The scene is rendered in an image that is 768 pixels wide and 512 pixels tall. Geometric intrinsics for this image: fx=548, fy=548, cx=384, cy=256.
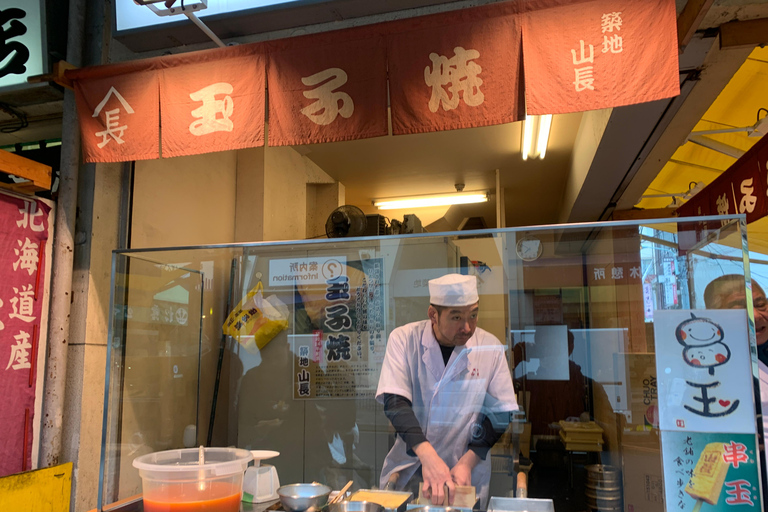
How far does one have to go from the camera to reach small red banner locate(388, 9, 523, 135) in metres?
2.78

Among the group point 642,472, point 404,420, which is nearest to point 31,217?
point 404,420

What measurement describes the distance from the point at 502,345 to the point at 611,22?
5.41ft

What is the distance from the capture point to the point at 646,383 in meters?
2.38

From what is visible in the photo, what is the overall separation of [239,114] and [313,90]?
1.46 feet

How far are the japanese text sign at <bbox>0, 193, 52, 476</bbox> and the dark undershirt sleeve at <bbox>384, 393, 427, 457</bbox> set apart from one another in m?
2.10

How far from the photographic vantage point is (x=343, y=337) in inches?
122

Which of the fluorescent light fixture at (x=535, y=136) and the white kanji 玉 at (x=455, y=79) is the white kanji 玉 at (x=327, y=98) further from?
the fluorescent light fixture at (x=535, y=136)

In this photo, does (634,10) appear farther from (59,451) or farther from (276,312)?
(59,451)

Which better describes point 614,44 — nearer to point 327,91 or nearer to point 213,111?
point 327,91

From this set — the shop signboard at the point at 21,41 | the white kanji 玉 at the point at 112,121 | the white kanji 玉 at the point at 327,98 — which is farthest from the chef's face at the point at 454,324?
the shop signboard at the point at 21,41

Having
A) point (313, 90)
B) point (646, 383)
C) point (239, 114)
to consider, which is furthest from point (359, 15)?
point (646, 383)

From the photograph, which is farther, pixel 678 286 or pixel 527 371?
pixel 527 371

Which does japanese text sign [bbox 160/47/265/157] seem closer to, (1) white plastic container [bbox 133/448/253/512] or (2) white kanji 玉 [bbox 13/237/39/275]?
(2) white kanji 玉 [bbox 13/237/39/275]

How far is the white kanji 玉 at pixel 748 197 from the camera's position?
4.37 metres
